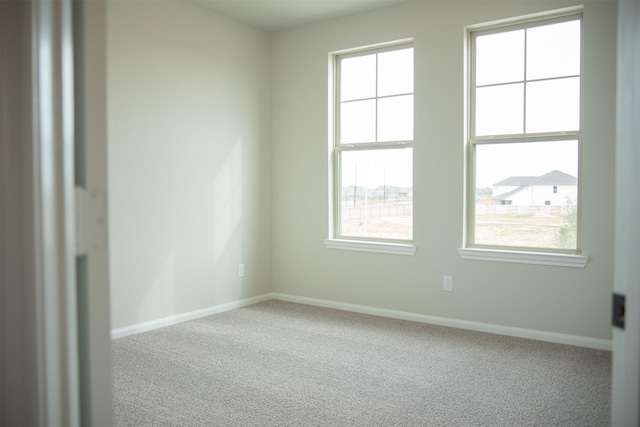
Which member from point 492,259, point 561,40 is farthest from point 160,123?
point 561,40

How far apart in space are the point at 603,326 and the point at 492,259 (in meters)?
0.91

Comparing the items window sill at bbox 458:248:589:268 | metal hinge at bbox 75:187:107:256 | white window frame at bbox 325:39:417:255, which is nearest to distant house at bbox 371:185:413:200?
white window frame at bbox 325:39:417:255

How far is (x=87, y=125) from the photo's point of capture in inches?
36.6

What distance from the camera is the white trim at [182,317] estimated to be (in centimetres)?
408

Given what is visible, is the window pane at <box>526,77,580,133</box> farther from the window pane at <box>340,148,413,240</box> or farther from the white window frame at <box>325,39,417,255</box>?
the white window frame at <box>325,39,417,255</box>

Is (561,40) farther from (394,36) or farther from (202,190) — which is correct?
(202,190)

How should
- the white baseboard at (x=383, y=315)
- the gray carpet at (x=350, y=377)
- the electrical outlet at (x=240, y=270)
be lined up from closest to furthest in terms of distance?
the gray carpet at (x=350, y=377) → the white baseboard at (x=383, y=315) → the electrical outlet at (x=240, y=270)

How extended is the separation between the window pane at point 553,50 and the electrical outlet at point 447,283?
174 cm

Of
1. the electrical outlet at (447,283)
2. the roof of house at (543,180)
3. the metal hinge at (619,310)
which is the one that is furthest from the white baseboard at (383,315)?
the metal hinge at (619,310)

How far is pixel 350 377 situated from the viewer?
3.17m

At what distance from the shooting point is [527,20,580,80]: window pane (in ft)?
12.7

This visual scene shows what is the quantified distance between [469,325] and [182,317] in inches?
97.1

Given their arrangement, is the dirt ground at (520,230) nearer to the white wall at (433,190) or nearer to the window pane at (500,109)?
the white wall at (433,190)

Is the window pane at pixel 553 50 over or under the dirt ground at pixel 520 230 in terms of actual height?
over
